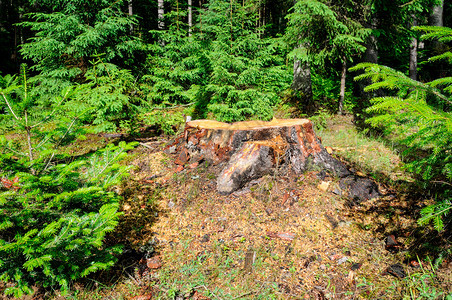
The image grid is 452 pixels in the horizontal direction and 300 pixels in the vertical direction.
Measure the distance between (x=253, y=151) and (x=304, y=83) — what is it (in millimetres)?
5722

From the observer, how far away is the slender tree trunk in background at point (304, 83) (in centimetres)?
836

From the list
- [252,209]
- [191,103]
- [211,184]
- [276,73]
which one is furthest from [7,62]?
[252,209]

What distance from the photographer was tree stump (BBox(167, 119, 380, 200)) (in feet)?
13.3

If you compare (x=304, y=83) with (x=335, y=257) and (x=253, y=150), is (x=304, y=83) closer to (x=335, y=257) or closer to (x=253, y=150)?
(x=253, y=150)

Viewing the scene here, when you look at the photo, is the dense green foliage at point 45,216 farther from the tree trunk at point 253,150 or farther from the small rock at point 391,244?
the small rock at point 391,244

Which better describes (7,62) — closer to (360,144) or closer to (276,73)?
(276,73)

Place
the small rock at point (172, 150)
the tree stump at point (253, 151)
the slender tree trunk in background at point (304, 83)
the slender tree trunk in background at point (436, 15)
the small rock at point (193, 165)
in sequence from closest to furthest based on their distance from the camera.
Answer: the tree stump at point (253, 151), the small rock at point (193, 165), the small rock at point (172, 150), the slender tree trunk in background at point (436, 15), the slender tree trunk in background at point (304, 83)

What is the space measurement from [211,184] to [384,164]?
3.80 m

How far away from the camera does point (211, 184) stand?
4.19 m

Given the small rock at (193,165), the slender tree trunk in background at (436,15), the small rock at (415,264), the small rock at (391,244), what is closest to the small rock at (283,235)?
the small rock at (391,244)

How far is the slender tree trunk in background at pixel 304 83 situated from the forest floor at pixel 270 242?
4198 mm

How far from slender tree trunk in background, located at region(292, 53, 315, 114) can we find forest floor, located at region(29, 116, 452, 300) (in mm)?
4198

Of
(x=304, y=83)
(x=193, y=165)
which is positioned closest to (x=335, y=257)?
(x=193, y=165)

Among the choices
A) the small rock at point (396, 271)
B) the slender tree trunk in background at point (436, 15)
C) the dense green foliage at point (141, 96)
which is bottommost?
the small rock at point (396, 271)
